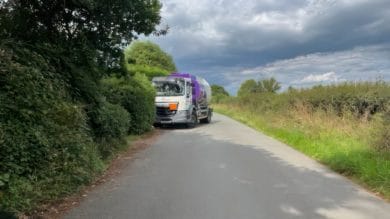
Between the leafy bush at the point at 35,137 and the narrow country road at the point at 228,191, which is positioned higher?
the leafy bush at the point at 35,137

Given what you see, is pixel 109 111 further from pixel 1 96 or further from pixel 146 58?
pixel 146 58

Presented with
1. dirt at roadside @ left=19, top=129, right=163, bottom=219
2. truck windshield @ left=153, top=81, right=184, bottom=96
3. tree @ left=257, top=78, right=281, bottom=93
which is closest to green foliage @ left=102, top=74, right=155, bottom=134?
dirt at roadside @ left=19, top=129, right=163, bottom=219

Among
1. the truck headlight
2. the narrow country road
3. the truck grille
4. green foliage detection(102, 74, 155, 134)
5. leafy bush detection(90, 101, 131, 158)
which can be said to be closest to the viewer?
the narrow country road

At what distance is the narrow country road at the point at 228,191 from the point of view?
680 centimetres

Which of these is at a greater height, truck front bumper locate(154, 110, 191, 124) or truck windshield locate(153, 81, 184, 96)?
truck windshield locate(153, 81, 184, 96)

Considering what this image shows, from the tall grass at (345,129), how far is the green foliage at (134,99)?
19.9 ft

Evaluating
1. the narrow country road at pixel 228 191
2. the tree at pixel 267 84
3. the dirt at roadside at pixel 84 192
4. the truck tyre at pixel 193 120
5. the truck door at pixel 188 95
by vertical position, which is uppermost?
the tree at pixel 267 84

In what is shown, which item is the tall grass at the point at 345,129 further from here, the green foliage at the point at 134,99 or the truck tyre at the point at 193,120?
the green foliage at the point at 134,99

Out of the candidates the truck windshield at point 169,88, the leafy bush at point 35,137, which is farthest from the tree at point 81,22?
the truck windshield at point 169,88

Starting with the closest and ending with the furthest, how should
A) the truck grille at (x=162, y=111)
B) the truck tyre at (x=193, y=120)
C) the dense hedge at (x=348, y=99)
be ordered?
the dense hedge at (x=348, y=99), the truck grille at (x=162, y=111), the truck tyre at (x=193, y=120)

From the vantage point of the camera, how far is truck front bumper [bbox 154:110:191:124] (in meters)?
24.5

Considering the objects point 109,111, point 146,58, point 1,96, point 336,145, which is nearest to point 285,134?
point 336,145

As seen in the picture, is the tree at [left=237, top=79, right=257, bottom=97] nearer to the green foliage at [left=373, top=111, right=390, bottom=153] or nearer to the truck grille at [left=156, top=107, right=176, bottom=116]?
the truck grille at [left=156, top=107, right=176, bottom=116]

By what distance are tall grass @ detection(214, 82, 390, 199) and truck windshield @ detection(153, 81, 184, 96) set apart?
16.7ft
